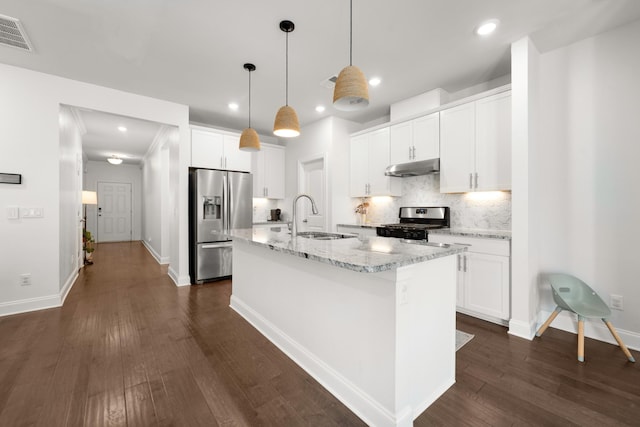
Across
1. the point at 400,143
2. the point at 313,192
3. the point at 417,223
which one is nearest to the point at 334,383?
the point at 417,223

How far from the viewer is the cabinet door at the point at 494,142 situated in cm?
282

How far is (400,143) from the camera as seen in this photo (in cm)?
386

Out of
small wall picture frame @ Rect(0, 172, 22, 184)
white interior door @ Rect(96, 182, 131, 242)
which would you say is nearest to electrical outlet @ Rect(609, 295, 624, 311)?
small wall picture frame @ Rect(0, 172, 22, 184)

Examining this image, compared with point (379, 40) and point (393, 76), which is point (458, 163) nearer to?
point (393, 76)

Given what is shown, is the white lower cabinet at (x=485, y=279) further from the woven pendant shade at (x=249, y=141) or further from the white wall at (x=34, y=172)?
the white wall at (x=34, y=172)

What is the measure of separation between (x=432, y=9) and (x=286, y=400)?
300cm

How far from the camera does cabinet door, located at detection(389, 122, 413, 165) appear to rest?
374 cm

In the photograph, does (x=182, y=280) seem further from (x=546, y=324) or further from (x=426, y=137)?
(x=546, y=324)

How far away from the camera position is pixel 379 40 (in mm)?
2566

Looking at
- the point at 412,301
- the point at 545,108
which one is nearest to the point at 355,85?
the point at 412,301

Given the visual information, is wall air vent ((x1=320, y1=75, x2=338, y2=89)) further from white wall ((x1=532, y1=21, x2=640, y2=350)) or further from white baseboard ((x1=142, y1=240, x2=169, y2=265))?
white baseboard ((x1=142, y1=240, x2=169, y2=265))

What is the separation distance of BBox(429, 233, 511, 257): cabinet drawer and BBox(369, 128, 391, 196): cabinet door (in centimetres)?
126

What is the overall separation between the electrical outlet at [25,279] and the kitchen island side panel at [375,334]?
315 centimetres

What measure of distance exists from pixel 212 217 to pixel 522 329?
4.14 meters
